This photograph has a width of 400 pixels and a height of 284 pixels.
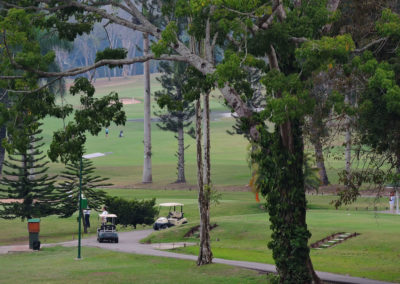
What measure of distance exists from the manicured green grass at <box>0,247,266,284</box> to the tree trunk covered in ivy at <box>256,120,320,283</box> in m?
2.67

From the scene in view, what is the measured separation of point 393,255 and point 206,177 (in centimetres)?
799

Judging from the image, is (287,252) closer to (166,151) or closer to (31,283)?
(31,283)

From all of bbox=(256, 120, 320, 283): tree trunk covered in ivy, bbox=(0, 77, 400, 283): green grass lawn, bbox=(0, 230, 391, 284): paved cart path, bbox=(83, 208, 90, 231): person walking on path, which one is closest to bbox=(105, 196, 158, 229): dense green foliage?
bbox=(83, 208, 90, 231): person walking on path

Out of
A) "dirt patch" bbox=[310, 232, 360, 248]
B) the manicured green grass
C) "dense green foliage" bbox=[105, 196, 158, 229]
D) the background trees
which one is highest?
the background trees

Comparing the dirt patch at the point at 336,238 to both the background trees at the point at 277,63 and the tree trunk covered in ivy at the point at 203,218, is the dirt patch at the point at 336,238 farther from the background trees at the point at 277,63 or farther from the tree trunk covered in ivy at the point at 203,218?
the background trees at the point at 277,63

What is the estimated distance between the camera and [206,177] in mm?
29625

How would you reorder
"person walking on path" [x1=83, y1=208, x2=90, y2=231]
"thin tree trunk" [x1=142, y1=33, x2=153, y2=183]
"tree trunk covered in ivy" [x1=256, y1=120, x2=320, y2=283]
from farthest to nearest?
"thin tree trunk" [x1=142, y1=33, x2=153, y2=183], "person walking on path" [x1=83, y1=208, x2=90, y2=231], "tree trunk covered in ivy" [x1=256, y1=120, x2=320, y2=283]

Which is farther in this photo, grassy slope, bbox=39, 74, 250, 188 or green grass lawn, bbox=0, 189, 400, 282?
grassy slope, bbox=39, 74, 250, 188

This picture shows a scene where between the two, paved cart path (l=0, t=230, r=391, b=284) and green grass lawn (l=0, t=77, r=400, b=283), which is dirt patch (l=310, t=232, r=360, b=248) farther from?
paved cart path (l=0, t=230, r=391, b=284)

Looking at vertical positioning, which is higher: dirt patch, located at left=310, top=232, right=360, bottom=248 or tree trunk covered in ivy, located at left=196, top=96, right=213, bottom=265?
tree trunk covered in ivy, located at left=196, top=96, right=213, bottom=265

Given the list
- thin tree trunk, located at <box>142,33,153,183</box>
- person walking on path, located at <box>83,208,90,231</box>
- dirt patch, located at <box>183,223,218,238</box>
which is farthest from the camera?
thin tree trunk, located at <box>142,33,153,183</box>

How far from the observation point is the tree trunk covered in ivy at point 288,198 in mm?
20672

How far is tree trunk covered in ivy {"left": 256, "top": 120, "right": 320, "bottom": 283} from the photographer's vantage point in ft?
67.8

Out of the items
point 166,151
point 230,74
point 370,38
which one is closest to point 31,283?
point 230,74
